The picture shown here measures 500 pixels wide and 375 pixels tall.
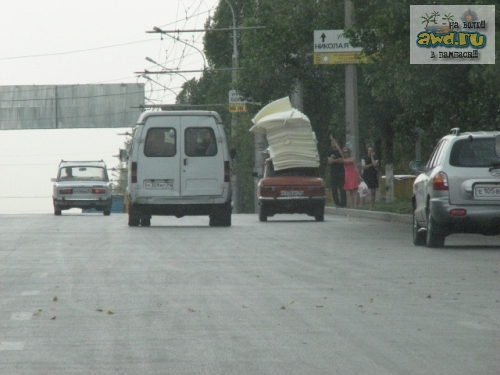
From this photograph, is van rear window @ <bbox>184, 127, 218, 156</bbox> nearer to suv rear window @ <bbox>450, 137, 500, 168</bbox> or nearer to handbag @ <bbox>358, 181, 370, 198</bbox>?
handbag @ <bbox>358, 181, 370, 198</bbox>

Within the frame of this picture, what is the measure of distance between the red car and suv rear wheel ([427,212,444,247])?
11384 mm

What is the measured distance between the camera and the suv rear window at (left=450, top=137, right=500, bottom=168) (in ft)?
61.5

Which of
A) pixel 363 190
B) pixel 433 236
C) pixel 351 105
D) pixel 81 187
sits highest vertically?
pixel 351 105

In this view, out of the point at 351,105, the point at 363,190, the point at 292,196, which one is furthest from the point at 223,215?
the point at 351,105

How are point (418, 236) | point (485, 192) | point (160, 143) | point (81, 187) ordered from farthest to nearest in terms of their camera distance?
point (81, 187) < point (160, 143) < point (418, 236) < point (485, 192)

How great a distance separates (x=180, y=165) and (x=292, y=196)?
4.19 m

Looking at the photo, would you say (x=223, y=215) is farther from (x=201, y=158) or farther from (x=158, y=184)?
(x=158, y=184)

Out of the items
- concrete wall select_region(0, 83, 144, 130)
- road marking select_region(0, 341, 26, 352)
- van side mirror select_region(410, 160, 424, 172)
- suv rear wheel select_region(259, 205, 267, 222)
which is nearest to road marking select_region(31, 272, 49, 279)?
road marking select_region(0, 341, 26, 352)

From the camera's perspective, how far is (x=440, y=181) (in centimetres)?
1880

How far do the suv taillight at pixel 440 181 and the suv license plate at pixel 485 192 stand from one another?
0.41 metres

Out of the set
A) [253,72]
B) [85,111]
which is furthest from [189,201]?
[85,111]

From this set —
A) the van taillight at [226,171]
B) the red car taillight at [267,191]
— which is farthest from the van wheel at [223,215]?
the red car taillight at [267,191]

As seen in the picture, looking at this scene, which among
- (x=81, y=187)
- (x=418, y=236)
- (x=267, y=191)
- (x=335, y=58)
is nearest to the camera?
(x=418, y=236)

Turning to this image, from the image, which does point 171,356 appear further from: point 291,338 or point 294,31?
point 294,31
